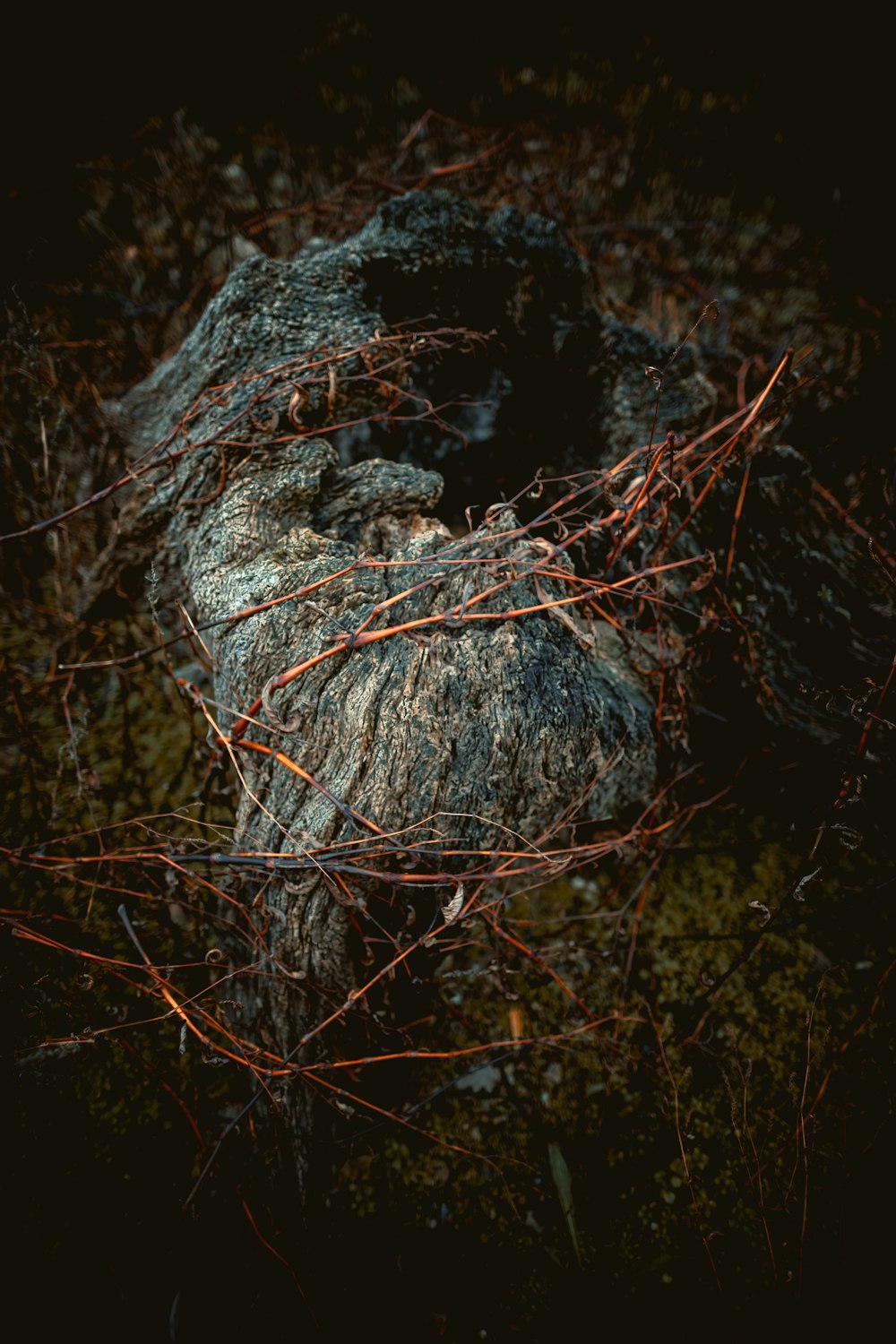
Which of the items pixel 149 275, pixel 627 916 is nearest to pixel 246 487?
pixel 627 916

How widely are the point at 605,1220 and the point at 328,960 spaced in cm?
87

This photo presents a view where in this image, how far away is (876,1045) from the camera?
145 cm

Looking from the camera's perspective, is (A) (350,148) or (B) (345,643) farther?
(A) (350,148)

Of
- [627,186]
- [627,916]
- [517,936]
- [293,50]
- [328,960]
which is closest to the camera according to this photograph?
[328,960]

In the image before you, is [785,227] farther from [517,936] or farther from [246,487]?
[517,936]

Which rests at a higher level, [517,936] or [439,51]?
[439,51]

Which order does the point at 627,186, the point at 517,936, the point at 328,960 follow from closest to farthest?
the point at 328,960 → the point at 517,936 → the point at 627,186

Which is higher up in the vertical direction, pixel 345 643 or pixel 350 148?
pixel 350 148

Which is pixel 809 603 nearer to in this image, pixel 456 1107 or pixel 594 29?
pixel 456 1107

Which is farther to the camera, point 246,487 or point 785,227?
point 785,227

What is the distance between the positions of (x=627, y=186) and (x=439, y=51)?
1.03 meters

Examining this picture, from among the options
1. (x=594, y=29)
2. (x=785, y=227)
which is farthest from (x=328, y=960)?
(x=594, y=29)

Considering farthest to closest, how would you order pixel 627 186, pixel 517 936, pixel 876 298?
1. pixel 627 186
2. pixel 876 298
3. pixel 517 936

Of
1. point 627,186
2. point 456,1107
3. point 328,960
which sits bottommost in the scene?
point 456,1107
